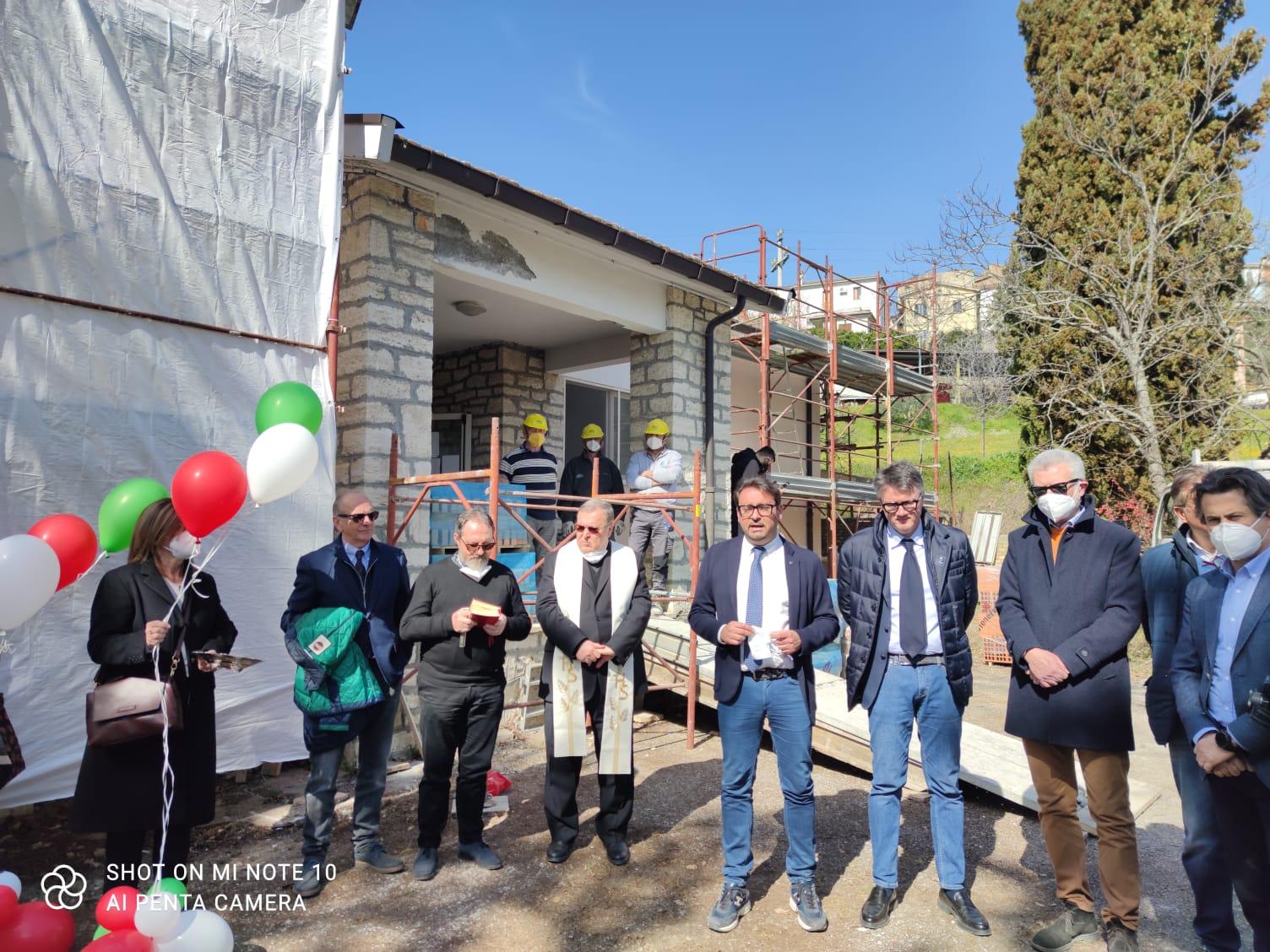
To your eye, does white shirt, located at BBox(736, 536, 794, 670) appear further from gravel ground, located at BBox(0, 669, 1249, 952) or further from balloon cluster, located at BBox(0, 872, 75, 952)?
balloon cluster, located at BBox(0, 872, 75, 952)

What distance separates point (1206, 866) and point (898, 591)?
132 cm

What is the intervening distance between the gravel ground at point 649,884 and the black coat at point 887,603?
0.87 m

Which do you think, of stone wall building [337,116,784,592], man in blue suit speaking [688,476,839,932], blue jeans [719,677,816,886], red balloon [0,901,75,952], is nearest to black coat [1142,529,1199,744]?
man in blue suit speaking [688,476,839,932]

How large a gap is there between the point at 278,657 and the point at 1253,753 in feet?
14.3

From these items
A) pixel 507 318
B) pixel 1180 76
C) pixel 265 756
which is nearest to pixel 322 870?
pixel 265 756

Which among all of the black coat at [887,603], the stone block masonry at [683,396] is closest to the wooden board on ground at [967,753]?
the black coat at [887,603]

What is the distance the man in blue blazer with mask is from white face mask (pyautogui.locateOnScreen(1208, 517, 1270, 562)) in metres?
3.15

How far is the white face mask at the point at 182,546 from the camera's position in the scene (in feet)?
10.1

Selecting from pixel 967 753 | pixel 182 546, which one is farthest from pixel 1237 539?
pixel 182 546

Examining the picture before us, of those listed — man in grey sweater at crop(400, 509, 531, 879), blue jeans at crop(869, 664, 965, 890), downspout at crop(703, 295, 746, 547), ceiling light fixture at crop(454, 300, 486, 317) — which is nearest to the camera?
blue jeans at crop(869, 664, 965, 890)

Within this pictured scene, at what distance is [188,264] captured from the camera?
13.9ft

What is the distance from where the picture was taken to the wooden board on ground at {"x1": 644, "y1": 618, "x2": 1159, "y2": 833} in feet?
14.7

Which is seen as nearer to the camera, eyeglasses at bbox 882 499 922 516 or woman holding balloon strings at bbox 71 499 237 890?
woman holding balloon strings at bbox 71 499 237 890
